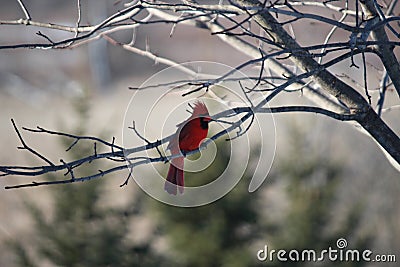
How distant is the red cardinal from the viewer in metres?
2.15

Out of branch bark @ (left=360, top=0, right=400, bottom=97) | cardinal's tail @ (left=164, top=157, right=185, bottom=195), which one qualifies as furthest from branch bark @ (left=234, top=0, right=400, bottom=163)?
cardinal's tail @ (left=164, top=157, right=185, bottom=195)

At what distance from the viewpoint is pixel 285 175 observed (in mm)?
5945

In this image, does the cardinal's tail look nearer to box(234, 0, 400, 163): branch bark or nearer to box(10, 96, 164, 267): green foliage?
box(234, 0, 400, 163): branch bark

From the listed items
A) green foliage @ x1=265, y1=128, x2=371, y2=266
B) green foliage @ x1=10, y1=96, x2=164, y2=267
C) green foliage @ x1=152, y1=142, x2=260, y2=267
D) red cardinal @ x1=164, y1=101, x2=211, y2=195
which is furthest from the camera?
green foliage @ x1=265, y1=128, x2=371, y2=266

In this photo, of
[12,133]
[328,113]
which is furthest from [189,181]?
[12,133]

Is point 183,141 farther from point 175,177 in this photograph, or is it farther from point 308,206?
point 308,206

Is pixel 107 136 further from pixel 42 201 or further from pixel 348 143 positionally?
pixel 348 143

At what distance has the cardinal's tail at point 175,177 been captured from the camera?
2.22m

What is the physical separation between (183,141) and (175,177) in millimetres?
124

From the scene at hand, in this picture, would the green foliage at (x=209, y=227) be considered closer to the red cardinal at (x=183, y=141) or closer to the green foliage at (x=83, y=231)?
the green foliage at (x=83, y=231)

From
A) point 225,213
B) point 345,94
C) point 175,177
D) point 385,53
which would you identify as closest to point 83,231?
point 225,213

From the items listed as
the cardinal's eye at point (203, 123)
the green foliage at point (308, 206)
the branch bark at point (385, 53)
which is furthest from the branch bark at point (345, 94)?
the green foliage at point (308, 206)

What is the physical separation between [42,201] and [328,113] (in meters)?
6.35

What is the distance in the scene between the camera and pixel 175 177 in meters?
2.23
